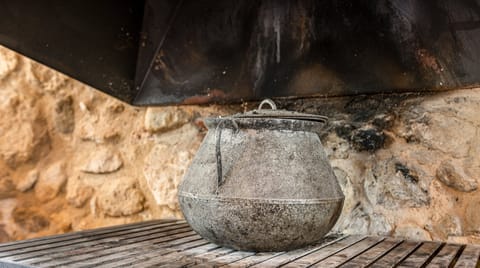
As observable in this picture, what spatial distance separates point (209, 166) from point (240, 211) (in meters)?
0.13

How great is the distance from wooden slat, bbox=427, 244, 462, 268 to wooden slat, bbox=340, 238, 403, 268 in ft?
0.32

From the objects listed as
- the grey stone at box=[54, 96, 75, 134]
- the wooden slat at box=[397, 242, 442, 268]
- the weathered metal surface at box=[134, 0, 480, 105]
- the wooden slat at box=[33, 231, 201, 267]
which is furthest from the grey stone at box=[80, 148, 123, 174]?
the wooden slat at box=[397, 242, 442, 268]

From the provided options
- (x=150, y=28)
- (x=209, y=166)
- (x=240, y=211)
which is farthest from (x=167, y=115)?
(x=240, y=211)

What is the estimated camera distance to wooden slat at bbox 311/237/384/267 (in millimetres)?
865

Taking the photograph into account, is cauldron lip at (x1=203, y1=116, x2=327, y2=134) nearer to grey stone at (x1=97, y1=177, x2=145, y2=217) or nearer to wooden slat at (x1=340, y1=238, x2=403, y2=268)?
wooden slat at (x1=340, y1=238, x2=403, y2=268)

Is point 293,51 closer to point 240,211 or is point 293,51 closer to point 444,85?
point 444,85

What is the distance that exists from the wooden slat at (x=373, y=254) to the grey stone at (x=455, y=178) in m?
0.19

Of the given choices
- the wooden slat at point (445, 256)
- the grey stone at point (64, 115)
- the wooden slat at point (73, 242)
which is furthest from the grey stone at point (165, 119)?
the wooden slat at point (445, 256)

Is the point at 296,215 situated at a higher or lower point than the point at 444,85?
lower

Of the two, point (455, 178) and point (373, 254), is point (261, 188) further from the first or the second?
point (455, 178)

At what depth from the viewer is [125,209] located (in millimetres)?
1538

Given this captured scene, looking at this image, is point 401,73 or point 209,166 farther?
point 401,73

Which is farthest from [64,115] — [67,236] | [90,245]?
[90,245]

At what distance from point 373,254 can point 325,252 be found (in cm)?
10
